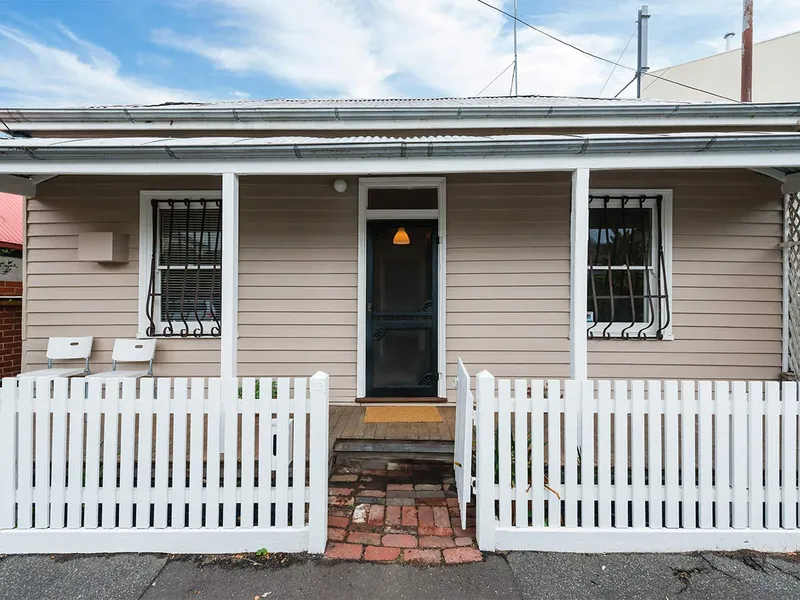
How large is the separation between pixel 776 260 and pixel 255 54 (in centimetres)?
1109

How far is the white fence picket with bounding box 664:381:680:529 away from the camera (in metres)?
2.10

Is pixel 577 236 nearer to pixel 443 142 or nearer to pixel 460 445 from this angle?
pixel 443 142

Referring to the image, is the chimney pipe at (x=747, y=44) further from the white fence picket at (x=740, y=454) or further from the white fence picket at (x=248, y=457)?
the white fence picket at (x=248, y=457)

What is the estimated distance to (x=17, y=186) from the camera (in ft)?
12.2

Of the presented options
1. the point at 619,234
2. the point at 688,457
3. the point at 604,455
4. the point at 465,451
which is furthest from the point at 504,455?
the point at 619,234

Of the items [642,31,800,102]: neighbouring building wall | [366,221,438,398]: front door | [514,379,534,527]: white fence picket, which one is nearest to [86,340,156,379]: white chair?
[366,221,438,398]: front door

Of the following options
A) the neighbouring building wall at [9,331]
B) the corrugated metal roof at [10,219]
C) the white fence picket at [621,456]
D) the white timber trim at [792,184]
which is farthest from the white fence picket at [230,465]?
the corrugated metal roof at [10,219]

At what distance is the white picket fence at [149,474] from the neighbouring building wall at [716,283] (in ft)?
10.1

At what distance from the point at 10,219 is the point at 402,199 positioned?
7411mm

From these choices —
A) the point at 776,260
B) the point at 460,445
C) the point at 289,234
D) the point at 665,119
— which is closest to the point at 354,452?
the point at 460,445

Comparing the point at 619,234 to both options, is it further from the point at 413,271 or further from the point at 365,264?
the point at 365,264

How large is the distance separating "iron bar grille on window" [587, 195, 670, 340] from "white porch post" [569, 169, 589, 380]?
1329 millimetres

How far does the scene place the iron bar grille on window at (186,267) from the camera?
4.07 m

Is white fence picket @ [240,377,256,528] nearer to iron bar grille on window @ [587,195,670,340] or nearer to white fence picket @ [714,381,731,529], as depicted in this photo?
white fence picket @ [714,381,731,529]
